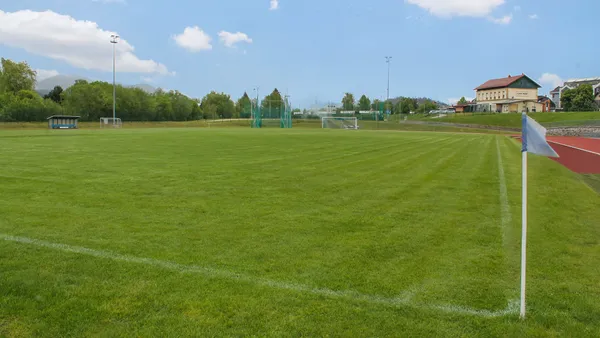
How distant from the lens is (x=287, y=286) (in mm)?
4098

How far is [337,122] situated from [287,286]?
75908 mm

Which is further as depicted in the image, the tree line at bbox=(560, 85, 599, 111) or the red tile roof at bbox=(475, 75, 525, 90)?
the red tile roof at bbox=(475, 75, 525, 90)

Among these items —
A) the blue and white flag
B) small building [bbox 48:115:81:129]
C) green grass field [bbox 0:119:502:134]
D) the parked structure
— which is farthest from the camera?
Answer: the parked structure

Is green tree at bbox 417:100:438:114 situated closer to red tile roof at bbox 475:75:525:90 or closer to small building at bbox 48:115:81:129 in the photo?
red tile roof at bbox 475:75:525:90

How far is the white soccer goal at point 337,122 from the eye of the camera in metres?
77.6

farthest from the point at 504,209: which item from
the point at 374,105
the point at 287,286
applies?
the point at 374,105

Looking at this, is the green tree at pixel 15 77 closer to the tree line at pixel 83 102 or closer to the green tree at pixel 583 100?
the tree line at pixel 83 102

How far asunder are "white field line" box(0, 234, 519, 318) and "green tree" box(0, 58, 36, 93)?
105m

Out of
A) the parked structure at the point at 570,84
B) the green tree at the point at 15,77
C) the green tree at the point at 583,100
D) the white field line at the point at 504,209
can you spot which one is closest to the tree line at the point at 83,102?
the green tree at the point at 15,77

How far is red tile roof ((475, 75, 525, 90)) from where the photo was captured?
109562 mm

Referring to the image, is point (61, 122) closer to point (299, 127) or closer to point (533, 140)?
point (299, 127)

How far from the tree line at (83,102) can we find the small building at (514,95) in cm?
6191

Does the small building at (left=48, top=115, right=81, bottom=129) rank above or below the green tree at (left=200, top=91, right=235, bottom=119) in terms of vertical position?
below

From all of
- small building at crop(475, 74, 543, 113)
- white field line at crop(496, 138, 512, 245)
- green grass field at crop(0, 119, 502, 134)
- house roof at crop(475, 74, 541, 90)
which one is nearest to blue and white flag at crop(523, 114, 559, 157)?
white field line at crop(496, 138, 512, 245)
